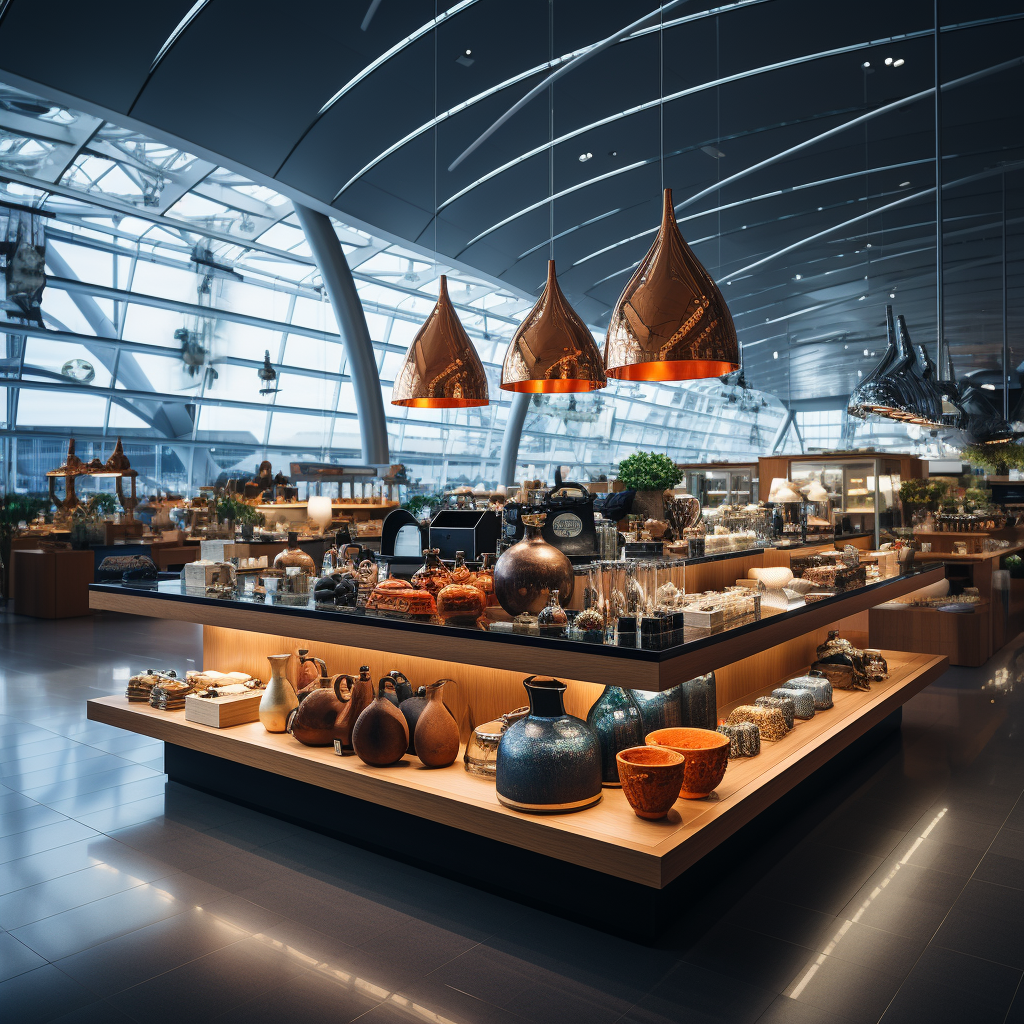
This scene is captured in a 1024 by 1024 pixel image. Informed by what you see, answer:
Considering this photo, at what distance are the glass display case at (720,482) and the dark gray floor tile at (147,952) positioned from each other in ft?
30.1

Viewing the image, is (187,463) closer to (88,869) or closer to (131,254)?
(131,254)

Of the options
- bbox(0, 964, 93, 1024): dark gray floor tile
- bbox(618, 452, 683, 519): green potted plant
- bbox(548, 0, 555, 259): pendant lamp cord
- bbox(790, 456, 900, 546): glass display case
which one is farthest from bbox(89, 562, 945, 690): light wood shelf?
bbox(548, 0, 555, 259): pendant lamp cord

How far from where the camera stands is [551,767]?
8.50 ft

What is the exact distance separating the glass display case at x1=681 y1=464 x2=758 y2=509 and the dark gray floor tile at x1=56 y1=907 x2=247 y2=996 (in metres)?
9.16

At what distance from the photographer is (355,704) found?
329 cm

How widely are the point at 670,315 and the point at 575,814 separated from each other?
5.49 feet

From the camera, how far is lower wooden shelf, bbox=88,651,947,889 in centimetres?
239

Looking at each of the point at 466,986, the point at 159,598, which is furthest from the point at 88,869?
the point at 466,986

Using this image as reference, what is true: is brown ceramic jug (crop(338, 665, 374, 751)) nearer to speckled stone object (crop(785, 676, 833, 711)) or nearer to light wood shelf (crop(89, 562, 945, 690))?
light wood shelf (crop(89, 562, 945, 690))

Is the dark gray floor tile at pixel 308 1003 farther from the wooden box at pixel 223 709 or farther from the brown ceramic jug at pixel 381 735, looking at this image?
the wooden box at pixel 223 709

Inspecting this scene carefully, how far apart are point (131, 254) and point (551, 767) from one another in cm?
1278

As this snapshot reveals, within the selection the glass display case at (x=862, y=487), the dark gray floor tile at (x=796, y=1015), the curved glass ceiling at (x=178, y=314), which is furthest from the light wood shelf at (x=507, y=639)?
the curved glass ceiling at (x=178, y=314)

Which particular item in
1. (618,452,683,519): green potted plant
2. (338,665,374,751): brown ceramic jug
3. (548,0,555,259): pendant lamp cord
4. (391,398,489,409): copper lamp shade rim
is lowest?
(338,665,374,751): brown ceramic jug

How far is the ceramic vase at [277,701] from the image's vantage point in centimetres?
353
